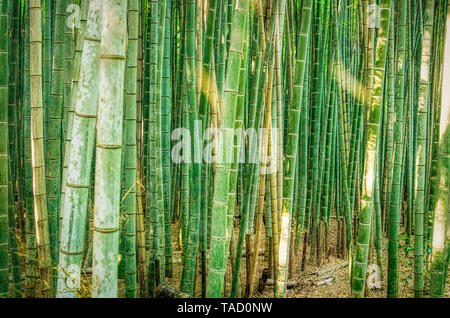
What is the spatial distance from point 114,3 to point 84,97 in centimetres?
26

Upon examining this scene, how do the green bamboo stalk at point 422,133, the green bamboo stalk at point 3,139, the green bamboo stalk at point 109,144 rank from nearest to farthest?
the green bamboo stalk at point 109,144 → the green bamboo stalk at point 3,139 → the green bamboo stalk at point 422,133

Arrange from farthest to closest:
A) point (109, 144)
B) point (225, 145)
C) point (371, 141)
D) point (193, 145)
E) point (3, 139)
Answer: point (193, 145), point (371, 141), point (3, 139), point (225, 145), point (109, 144)

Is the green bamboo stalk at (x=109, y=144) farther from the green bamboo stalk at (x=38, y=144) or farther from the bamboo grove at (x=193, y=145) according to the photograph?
the green bamboo stalk at (x=38, y=144)

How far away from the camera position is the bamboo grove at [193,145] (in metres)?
1.00

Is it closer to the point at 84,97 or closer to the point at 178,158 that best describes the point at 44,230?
the point at 84,97

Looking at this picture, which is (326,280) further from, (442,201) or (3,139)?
(3,139)

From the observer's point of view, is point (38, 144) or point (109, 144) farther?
point (38, 144)

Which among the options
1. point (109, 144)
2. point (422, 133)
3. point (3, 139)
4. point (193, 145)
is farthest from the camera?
point (193, 145)

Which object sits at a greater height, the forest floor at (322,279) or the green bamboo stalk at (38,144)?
the green bamboo stalk at (38,144)

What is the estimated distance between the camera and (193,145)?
2172 mm

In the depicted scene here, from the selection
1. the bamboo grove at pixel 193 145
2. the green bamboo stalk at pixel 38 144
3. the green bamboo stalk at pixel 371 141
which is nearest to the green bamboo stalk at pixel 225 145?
the bamboo grove at pixel 193 145

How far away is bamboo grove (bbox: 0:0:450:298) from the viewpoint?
3.28 feet

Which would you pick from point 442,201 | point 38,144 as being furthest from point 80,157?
point 442,201
